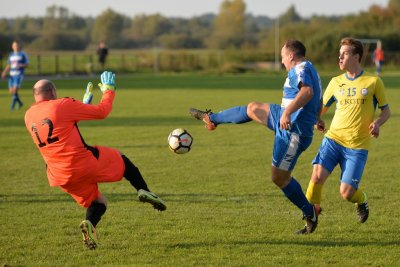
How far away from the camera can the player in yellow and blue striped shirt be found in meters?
7.47

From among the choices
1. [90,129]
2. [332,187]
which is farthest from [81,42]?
[332,187]

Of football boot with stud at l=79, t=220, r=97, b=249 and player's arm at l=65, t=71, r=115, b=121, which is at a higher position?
player's arm at l=65, t=71, r=115, b=121

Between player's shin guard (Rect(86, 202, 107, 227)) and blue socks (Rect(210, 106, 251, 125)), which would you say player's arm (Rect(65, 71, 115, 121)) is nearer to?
player's shin guard (Rect(86, 202, 107, 227))

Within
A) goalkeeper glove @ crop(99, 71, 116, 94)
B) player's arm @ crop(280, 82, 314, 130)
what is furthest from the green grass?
goalkeeper glove @ crop(99, 71, 116, 94)

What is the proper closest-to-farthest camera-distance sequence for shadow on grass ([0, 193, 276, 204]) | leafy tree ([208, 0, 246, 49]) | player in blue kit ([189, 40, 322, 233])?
1. player in blue kit ([189, 40, 322, 233])
2. shadow on grass ([0, 193, 276, 204])
3. leafy tree ([208, 0, 246, 49])

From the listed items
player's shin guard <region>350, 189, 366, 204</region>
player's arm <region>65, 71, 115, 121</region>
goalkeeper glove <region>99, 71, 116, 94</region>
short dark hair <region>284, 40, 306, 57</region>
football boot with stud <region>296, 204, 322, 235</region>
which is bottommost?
football boot with stud <region>296, 204, 322, 235</region>

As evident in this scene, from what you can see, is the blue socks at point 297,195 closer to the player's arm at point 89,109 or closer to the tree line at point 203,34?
the player's arm at point 89,109

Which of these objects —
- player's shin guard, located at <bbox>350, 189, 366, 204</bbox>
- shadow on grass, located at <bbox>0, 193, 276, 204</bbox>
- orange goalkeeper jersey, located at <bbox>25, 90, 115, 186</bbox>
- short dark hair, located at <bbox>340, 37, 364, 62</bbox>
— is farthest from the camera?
shadow on grass, located at <bbox>0, 193, 276, 204</bbox>

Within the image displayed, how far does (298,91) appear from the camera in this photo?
23.2 ft

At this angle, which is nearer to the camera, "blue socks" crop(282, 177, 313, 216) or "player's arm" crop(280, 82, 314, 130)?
"player's arm" crop(280, 82, 314, 130)

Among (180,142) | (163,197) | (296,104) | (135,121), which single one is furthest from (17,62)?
(296,104)

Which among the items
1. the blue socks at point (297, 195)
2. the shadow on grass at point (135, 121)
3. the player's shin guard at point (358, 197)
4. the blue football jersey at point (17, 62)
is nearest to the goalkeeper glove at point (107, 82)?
the blue socks at point (297, 195)

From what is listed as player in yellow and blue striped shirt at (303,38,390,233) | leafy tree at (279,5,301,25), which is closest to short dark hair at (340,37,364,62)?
player in yellow and blue striped shirt at (303,38,390,233)

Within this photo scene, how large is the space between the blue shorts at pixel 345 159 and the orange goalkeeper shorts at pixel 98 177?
7.03ft
